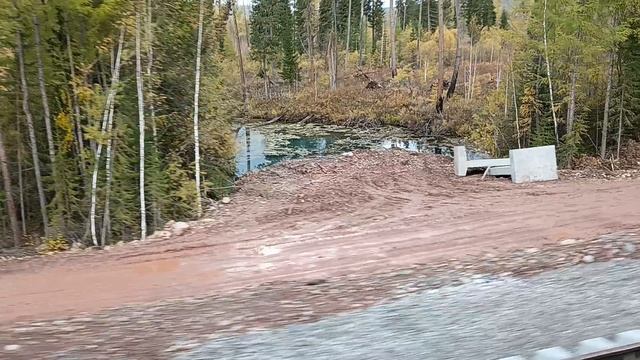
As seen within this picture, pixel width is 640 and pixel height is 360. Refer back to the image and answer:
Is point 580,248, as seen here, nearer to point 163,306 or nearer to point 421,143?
point 163,306

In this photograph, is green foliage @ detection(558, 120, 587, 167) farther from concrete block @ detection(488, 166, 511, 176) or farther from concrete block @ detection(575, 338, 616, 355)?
concrete block @ detection(575, 338, 616, 355)

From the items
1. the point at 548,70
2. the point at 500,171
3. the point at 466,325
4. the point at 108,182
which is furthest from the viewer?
the point at 548,70

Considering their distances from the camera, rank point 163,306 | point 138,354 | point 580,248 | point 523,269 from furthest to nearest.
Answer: point 580,248 → point 523,269 → point 163,306 → point 138,354

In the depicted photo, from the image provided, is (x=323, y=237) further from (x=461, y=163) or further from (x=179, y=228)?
(x=461, y=163)

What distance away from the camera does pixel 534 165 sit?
11125mm

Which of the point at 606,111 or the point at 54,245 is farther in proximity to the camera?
the point at 606,111

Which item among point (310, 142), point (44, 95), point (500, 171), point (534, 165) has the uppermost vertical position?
point (44, 95)

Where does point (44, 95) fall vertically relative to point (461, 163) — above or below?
above

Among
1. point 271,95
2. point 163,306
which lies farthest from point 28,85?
point 271,95

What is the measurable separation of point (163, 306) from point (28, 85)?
488 centimetres

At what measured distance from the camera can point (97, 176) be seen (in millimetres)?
8578

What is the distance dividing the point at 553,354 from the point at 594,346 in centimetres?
27

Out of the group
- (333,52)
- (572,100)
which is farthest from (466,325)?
(333,52)

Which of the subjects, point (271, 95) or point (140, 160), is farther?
point (271, 95)
